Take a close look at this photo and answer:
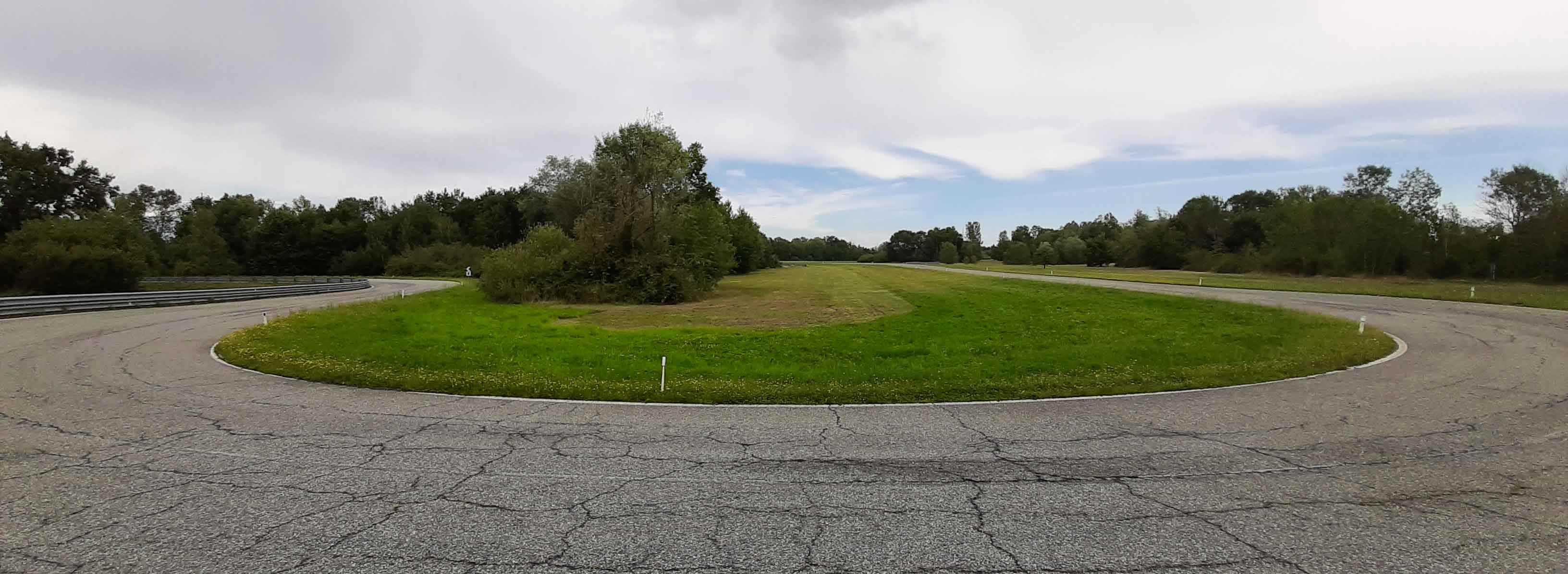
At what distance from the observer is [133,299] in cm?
2600

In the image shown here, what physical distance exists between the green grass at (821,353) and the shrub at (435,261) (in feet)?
181

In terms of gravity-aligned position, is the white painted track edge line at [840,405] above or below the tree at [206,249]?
below

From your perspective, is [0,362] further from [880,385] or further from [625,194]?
[625,194]

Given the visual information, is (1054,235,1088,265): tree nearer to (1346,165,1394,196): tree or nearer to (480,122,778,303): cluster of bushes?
(1346,165,1394,196): tree

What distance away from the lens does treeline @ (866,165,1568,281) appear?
148 ft

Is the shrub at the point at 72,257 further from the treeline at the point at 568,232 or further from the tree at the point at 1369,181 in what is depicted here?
the tree at the point at 1369,181

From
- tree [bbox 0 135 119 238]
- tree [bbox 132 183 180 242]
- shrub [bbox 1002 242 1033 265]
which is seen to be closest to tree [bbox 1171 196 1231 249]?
shrub [bbox 1002 242 1033 265]

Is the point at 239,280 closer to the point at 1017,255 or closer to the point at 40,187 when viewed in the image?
the point at 40,187

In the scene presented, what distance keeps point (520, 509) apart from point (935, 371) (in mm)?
8605

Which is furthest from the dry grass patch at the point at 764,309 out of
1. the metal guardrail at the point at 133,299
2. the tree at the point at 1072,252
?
the tree at the point at 1072,252

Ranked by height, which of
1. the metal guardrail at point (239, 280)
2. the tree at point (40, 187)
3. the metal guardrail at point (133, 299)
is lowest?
the metal guardrail at point (133, 299)

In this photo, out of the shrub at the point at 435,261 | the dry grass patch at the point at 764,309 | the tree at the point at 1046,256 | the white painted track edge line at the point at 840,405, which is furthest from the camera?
the tree at the point at 1046,256

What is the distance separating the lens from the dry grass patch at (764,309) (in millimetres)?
23109

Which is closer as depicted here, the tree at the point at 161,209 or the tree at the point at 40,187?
the tree at the point at 40,187
